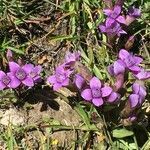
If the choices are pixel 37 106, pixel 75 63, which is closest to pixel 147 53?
pixel 75 63

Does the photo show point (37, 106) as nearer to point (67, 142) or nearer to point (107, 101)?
point (67, 142)

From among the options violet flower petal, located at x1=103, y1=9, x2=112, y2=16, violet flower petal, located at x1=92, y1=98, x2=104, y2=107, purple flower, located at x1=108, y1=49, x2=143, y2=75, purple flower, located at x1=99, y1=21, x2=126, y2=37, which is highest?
violet flower petal, located at x1=103, y1=9, x2=112, y2=16

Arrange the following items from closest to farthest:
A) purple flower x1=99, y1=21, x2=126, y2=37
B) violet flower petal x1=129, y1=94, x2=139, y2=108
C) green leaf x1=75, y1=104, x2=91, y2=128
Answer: violet flower petal x1=129, y1=94, x2=139, y2=108
green leaf x1=75, y1=104, x2=91, y2=128
purple flower x1=99, y1=21, x2=126, y2=37

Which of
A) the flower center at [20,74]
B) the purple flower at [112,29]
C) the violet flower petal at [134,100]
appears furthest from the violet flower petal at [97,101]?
the purple flower at [112,29]

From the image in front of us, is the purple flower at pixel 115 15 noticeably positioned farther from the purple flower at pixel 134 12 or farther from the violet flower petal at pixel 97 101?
the violet flower petal at pixel 97 101

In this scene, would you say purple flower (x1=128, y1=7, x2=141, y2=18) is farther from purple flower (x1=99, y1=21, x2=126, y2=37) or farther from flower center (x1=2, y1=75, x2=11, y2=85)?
flower center (x1=2, y1=75, x2=11, y2=85)

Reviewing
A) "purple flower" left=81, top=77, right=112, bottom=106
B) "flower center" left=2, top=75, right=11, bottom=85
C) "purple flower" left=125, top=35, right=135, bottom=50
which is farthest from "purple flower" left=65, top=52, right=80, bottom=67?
"purple flower" left=125, top=35, right=135, bottom=50

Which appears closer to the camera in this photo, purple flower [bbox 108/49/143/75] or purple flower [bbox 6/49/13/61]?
purple flower [bbox 108/49/143/75]

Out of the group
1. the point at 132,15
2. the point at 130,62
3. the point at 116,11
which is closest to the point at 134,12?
the point at 132,15

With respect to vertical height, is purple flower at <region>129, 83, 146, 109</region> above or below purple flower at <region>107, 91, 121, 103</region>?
above
